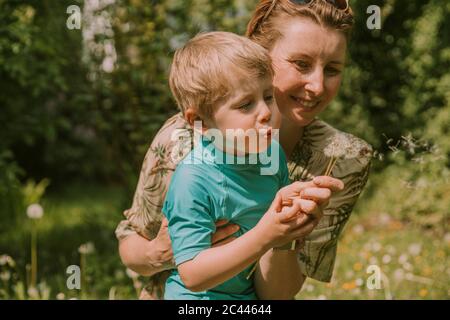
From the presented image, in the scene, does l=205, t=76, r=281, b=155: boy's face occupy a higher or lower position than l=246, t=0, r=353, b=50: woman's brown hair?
lower

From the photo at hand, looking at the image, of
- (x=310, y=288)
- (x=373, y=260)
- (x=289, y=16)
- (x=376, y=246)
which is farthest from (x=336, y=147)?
(x=376, y=246)

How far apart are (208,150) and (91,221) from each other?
10.1 ft

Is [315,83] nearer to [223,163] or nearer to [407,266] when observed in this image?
[223,163]

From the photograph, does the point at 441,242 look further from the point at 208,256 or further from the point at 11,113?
the point at 208,256

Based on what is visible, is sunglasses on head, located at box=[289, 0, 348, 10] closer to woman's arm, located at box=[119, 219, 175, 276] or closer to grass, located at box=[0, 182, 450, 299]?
woman's arm, located at box=[119, 219, 175, 276]

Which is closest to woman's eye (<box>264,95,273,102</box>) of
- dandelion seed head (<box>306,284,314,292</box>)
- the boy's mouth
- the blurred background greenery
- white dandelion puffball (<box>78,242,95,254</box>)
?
the boy's mouth

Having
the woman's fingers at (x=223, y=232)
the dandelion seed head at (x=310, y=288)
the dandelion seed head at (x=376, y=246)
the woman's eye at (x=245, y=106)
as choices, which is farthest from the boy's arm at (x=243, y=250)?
the dandelion seed head at (x=376, y=246)

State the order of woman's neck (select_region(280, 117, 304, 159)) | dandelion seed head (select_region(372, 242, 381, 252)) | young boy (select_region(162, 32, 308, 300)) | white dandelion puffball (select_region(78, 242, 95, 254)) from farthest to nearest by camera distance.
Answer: dandelion seed head (select_region(372, 242, 381, 252)), white dandelion puffball (select_region(78, 242, 95, 254)), woman's neck (select_region(280, 117, 304, 159)), young boy (select_region(162, 32, 308, 300))

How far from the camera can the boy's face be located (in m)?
1.82

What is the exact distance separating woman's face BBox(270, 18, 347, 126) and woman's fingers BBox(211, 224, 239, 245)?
1.55ft

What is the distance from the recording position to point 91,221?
489 cm

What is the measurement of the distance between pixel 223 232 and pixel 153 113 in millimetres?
2307

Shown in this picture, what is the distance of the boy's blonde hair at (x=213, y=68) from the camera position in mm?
1828

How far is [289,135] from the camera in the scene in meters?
2.36
